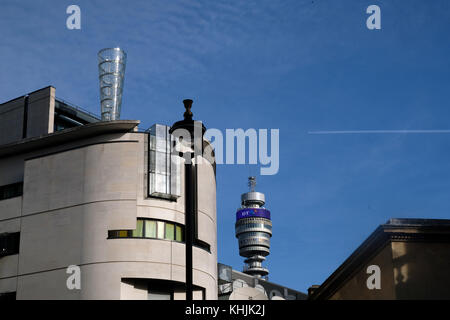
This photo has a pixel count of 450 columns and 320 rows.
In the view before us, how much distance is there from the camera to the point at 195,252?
55750mm

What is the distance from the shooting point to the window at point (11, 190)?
194 feet

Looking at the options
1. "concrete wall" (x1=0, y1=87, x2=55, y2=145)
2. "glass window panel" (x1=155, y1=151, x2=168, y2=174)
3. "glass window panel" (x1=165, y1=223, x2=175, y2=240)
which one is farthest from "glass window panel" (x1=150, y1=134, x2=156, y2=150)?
"concrete wall" (x1=0, y1=87, x2=55, y2=145)

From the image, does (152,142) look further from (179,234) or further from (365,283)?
(365,283)

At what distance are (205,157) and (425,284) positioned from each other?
112ft

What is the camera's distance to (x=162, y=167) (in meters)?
56.8

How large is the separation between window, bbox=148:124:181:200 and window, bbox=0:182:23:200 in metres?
11.8

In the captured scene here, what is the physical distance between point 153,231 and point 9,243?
1189 cm

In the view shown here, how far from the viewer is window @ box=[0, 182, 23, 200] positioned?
5925cm

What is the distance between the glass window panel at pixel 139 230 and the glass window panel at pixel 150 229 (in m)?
0.33

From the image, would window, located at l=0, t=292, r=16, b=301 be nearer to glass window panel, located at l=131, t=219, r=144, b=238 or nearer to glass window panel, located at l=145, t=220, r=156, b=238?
glass window panel, located at l=131, t=219, r=144, b=238
